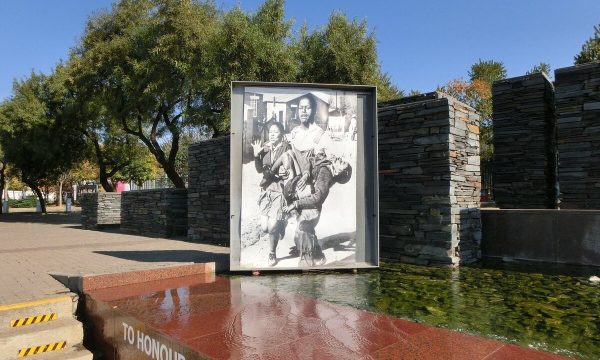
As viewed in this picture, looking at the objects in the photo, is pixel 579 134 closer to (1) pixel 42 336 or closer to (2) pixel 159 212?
(1) pixel 42 336

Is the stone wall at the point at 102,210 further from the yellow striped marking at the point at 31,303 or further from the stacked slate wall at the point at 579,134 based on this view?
the stacked slate wall at the point at 579,134

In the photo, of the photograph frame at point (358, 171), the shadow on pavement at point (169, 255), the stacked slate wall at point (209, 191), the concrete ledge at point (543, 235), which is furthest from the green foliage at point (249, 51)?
the concrete ledge at point (543, 235)

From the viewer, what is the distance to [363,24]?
14.7 m

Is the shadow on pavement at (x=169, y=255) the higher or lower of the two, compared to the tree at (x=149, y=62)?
lower

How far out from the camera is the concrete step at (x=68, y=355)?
4066 mm

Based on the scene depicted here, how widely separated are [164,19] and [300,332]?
52.9 ft

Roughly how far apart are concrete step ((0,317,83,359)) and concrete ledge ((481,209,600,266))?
20.5 feet

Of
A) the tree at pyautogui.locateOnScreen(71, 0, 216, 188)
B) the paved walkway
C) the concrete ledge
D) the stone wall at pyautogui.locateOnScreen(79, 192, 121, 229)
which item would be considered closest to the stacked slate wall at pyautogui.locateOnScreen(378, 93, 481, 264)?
the concrete ledge

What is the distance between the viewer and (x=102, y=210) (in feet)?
55.4

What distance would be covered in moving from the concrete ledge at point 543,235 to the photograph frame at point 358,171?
7.54 ft

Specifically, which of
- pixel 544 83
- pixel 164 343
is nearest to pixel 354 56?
pixel 544 83

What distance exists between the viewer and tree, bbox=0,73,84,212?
2233cm

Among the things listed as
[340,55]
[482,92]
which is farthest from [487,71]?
[340,55]

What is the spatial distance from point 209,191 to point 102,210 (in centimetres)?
838
